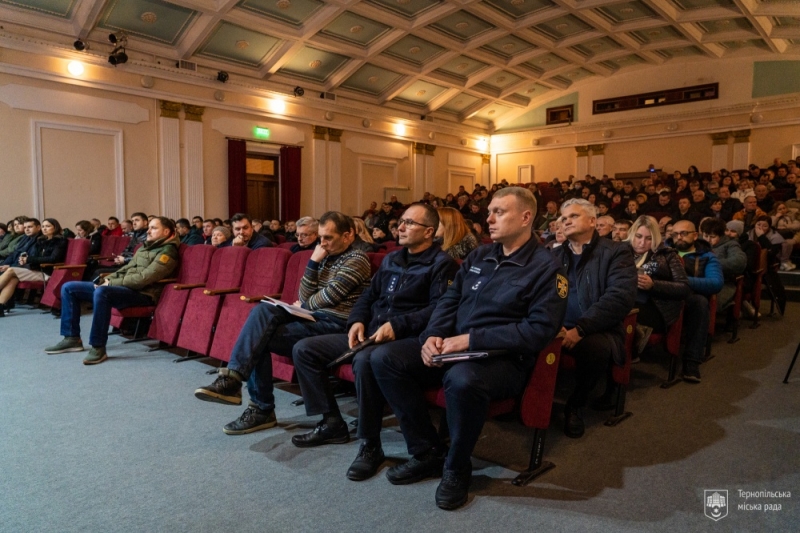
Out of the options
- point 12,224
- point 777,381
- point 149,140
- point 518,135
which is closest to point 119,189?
point 149,140

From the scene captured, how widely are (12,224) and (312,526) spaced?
7314mm

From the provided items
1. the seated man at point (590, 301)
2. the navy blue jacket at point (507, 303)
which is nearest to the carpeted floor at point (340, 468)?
the seated man at point (590, 301)

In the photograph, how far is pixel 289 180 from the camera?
33.9 feet

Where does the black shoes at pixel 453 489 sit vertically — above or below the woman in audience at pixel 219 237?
below

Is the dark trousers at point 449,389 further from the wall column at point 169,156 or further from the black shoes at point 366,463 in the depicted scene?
the wall column at point 169,156

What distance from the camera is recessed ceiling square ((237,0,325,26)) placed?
805 centimetres

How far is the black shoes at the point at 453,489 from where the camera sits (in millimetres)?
1713

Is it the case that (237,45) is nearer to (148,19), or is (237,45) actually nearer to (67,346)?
(148,19)

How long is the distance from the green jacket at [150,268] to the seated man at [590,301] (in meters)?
2.70

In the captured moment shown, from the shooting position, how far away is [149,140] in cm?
855

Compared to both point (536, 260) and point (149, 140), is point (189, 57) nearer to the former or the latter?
point (149, 140)

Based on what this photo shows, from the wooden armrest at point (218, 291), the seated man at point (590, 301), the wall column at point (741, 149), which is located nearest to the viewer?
the seated man at point (590, 301)

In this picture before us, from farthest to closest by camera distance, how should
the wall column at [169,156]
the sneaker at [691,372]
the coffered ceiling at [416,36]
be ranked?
the wall column at [169,156]
the coffered ceiling at [416,36]
the sneaker at [691,372]

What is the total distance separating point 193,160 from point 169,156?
0.40 m
